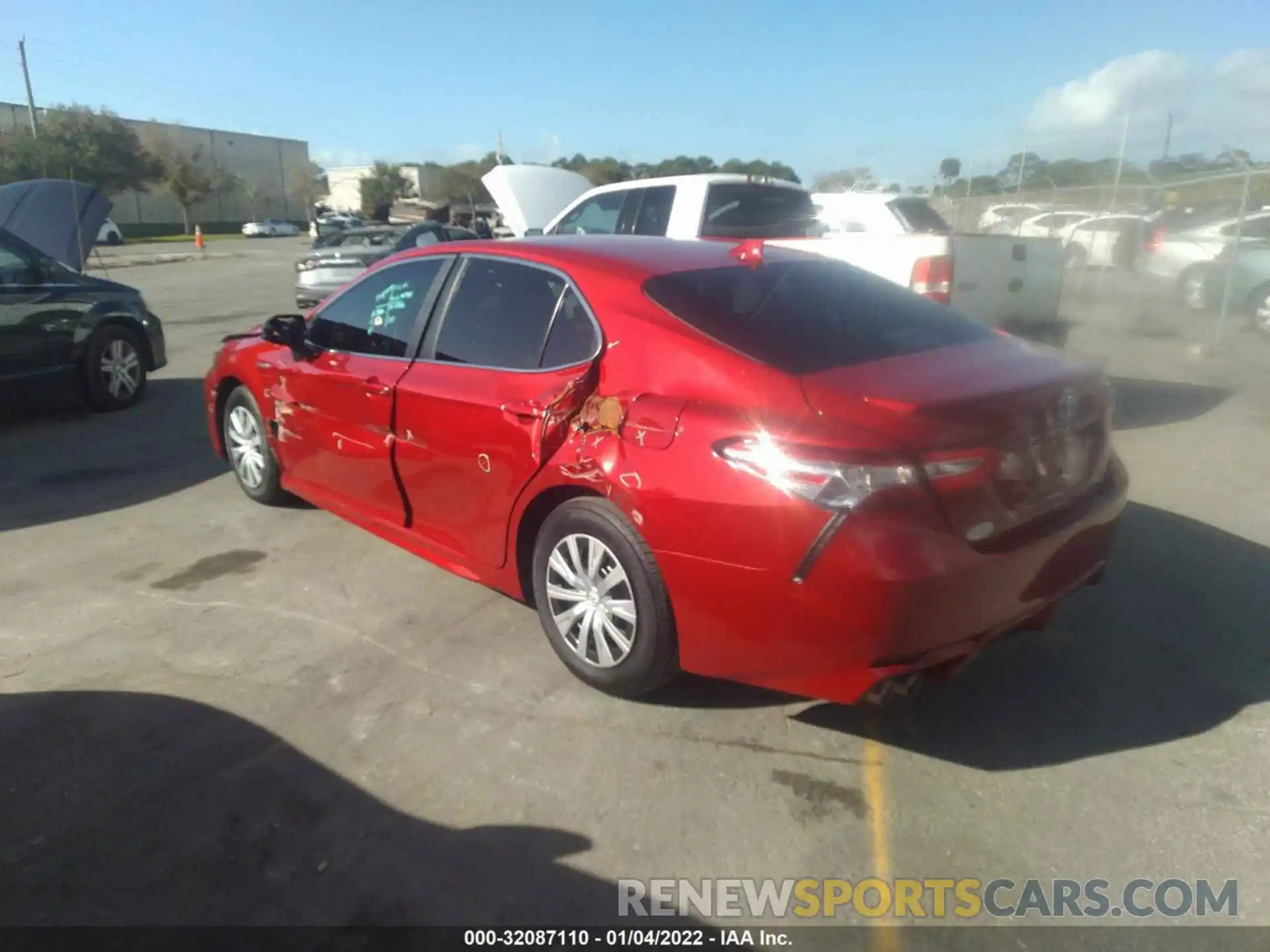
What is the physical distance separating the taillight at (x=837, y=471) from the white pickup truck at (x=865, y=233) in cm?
312

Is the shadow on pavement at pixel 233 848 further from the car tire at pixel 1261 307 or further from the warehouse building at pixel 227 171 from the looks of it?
the warehouse building at pixel 227 171

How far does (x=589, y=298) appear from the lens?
3.62m

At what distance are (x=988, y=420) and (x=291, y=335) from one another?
3576 mm

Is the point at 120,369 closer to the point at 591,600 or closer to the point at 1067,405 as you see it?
the point at 591,600

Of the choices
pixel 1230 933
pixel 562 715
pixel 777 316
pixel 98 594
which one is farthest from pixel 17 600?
pixel 1230 933

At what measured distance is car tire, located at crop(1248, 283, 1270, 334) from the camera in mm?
12227

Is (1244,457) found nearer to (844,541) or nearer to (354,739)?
(844,541)

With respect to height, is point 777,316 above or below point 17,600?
above

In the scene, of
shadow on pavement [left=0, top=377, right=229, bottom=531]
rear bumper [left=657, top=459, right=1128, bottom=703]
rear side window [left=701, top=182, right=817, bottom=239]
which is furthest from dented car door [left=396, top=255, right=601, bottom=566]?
rear side window [left=701, top=182, right=817, bottom=239]

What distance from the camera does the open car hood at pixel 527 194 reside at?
13156 mm

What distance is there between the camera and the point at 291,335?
16.4ft

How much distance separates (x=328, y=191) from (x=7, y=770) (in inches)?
3809

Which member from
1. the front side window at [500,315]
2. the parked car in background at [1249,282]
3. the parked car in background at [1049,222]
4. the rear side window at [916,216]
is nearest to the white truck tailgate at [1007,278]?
the rear side window at [916,216]

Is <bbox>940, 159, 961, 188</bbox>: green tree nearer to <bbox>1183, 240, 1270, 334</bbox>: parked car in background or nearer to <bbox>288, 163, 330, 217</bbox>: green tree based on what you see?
<bbox>1183, 240, 1270, 334</bbox>: parked car in background
